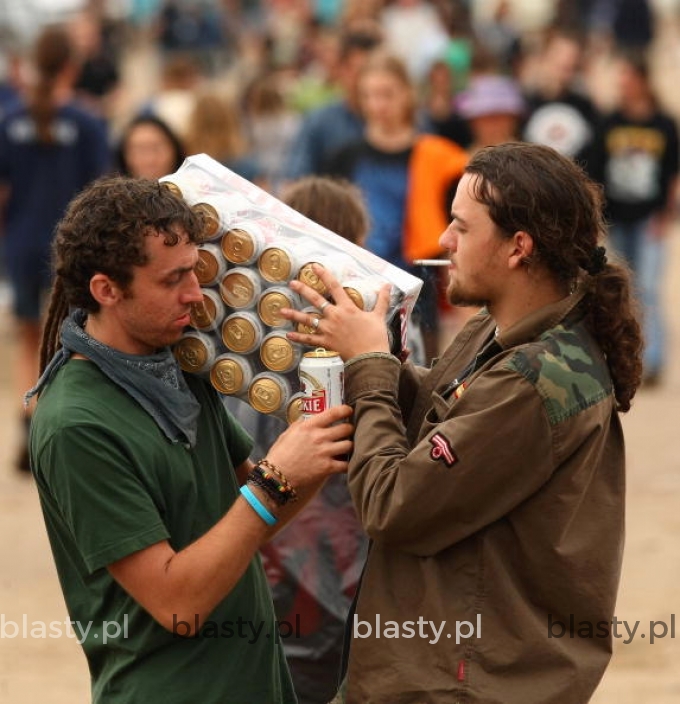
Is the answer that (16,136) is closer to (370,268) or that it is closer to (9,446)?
(9,446)

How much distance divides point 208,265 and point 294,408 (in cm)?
35

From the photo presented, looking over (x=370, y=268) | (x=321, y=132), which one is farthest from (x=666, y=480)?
(x=370, y=268)

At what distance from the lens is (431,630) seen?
2750mm

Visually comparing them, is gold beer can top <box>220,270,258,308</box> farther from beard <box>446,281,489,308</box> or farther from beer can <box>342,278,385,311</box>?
beard <box>446,281,489,308</box>

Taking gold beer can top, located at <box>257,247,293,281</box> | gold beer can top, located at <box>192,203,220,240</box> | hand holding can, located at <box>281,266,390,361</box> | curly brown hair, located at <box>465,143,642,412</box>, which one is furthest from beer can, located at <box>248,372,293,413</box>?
curly brown hair, located at <box>465,143,642,412</box>

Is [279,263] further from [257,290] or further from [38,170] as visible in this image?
[38,170]

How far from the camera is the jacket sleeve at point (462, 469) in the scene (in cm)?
265

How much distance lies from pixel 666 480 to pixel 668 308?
5.88 metres

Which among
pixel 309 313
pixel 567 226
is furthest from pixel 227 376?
pixel 567 226

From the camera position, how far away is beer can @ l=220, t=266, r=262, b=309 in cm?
293

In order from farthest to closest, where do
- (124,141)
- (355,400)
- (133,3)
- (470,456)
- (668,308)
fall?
(133,3) → (668,308) → (124,141) → (355,400) → (470,456)

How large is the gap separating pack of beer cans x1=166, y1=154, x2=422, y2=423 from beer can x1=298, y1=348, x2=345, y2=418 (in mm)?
73

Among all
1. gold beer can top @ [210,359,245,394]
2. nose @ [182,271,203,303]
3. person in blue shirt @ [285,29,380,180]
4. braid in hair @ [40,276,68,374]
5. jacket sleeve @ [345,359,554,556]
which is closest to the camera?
jacket sleeve @ [345,359,554,556]

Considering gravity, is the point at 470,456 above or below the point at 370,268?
below
